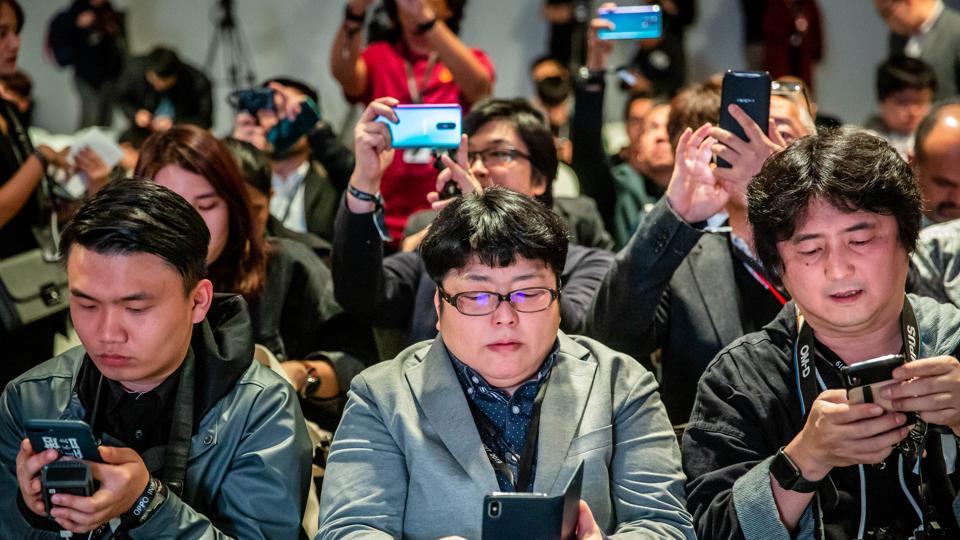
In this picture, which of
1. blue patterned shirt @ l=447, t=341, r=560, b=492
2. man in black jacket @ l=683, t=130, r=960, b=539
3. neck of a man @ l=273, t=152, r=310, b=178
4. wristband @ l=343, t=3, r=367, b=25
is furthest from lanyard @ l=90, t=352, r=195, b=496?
neck of a man @ l=273, t=152, r=310, b=178

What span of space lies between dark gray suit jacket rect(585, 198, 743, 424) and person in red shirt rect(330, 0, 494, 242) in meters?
1.49

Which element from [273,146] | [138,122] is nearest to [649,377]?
[273,146]

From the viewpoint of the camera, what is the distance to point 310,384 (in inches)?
120

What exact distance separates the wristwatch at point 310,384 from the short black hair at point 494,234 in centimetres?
86

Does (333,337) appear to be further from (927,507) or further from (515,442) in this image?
(927,507)

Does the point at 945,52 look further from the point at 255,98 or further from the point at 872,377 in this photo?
the point at 872,377

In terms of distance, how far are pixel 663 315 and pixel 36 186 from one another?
7.11ft

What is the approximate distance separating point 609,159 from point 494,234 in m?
1.99

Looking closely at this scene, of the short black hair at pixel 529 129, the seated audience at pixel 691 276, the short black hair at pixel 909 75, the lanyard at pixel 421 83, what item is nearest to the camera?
the seated audience at pixel 691 276

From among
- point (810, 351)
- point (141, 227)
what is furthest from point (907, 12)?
point (141, 227)

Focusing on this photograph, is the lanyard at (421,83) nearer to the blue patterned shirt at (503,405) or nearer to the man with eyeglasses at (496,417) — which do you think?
the man with eyeglasses at (496,417)

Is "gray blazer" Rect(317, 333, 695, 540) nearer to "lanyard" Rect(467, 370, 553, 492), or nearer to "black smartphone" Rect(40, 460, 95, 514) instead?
"lanyard" Rect(467, 370, 553, 492)

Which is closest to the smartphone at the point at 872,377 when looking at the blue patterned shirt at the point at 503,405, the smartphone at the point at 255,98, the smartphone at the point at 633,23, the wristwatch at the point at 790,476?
the wristwatch at the point at 790,476

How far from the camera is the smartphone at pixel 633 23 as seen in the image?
370cm
